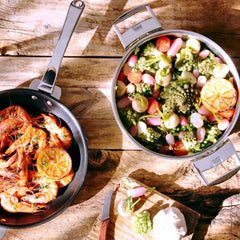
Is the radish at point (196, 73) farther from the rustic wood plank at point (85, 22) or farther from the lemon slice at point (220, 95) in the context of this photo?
the rustic wood plank at point (85, 22)

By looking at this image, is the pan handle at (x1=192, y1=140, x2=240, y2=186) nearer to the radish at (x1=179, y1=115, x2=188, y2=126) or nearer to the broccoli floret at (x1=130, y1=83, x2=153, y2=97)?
the radish at (x1=179, y1=115, x2=188, y2=126)

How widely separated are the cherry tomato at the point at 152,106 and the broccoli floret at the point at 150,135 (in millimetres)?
79

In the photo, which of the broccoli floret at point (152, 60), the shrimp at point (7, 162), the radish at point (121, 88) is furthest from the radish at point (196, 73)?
the shrimp at point (7, 162)

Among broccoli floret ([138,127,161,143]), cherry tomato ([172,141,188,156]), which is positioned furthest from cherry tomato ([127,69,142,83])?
cherry tomato ([172,141,188,156])

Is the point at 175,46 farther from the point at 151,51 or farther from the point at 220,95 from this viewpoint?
the point at 220,95

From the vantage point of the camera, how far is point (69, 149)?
1.65 meters

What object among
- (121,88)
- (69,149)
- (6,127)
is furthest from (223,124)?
(6,127)

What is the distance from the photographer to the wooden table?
1651 mm

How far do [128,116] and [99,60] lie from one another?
12.4 inches

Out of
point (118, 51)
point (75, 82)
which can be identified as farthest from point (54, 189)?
point (118, 51)

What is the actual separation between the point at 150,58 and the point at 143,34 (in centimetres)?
12

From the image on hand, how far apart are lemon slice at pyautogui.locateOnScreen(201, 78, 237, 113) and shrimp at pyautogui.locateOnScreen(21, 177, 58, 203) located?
796 mm

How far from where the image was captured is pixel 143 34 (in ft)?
4.89

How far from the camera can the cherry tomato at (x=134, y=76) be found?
1.56 meters
